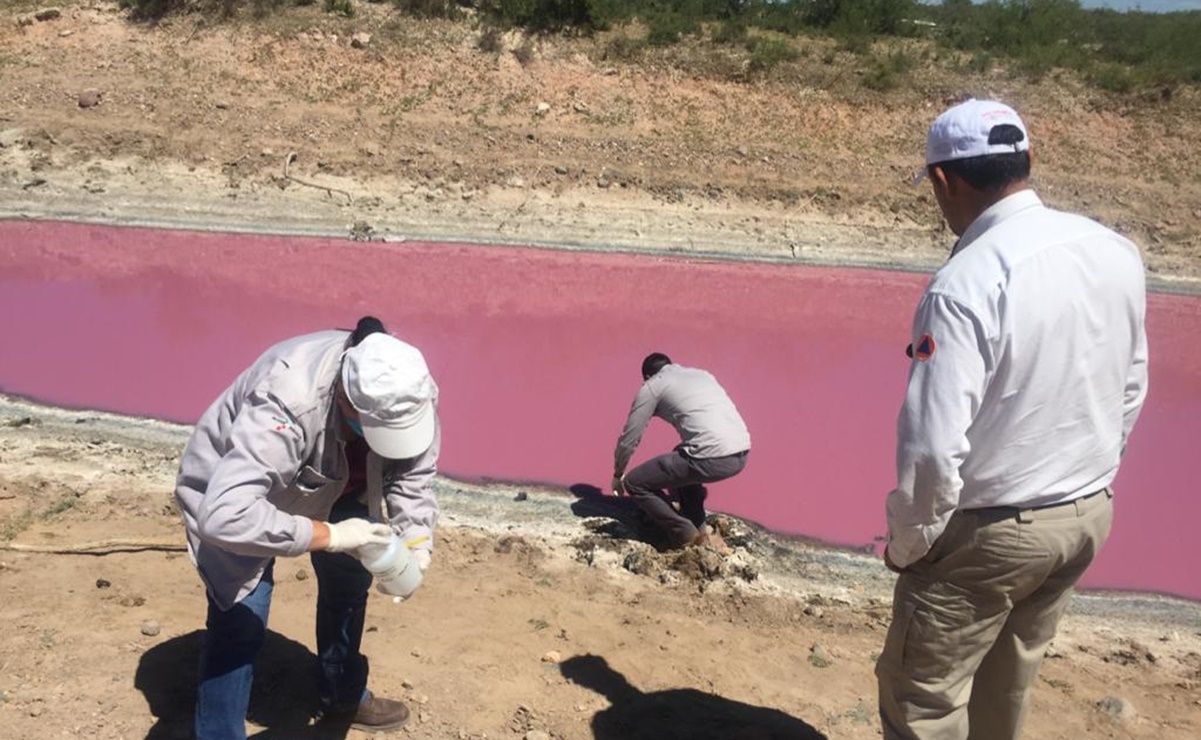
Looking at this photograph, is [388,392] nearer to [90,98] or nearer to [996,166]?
[996,166]

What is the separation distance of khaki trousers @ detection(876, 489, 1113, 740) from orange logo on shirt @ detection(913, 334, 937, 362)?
40 centimetres

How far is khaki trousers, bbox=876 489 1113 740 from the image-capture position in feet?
7.55

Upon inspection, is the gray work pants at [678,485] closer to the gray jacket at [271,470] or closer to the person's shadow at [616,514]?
the person's shadow at [616,514]

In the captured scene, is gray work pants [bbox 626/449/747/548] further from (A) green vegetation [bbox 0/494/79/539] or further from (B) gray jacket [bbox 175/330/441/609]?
(A) green vegetation [bbox 0/494/79/539]

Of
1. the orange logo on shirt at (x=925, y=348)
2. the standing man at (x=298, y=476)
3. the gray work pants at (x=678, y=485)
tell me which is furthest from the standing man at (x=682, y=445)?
the orange logo on shirt at (x=925, y=348)

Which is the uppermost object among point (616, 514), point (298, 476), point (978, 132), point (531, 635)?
point (978, 132)

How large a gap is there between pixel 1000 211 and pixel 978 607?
917 mm

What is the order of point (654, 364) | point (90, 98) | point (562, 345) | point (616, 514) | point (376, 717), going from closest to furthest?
point (376, 717), point (654, 364), point (616, 514), point (562, 345), point (90, 98)

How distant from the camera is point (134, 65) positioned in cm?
1287

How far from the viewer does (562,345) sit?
7.70m

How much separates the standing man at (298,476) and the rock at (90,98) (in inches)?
425

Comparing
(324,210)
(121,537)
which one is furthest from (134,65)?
(121,537)

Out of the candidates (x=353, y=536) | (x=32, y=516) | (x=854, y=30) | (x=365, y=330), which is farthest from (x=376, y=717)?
(x=854, y=30)

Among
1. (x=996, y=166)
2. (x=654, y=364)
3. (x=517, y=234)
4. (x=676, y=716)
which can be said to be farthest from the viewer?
(x=517, y=234)
